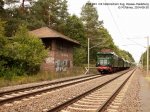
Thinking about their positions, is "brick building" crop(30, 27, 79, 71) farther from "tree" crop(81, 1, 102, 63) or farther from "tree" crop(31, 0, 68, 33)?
"tree" crop(81, 1, 102, 63)

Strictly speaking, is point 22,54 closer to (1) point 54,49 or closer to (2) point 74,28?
(1) point 54,49

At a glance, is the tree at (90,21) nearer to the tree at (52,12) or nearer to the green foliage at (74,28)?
the tree at (52,12)

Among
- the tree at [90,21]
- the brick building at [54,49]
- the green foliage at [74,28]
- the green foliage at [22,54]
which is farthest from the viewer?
the tree at [90,21]

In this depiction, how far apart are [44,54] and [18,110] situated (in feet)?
79.2

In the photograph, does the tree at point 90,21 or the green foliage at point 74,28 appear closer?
the green foliage at point 74,28

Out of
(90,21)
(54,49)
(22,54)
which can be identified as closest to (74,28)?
(90,21)

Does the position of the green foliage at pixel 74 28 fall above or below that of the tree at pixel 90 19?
below

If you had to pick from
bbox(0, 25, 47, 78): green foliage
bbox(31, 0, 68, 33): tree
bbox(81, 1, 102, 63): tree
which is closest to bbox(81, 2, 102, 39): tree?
bbox(81, 1, 102, 63): tree

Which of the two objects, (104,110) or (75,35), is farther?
(75,35)

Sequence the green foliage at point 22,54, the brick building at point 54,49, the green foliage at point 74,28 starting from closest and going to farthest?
1. the green foliage at point 22,54
2. the brick building at point 54,49
3. the green foliage at point 74,28

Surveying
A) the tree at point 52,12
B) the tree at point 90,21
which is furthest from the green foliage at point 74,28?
the tree at point 90,21

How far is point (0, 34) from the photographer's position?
3042 cm

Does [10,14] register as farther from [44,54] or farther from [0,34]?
[0,34]

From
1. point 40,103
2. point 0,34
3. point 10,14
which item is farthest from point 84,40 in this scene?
point 40,103
